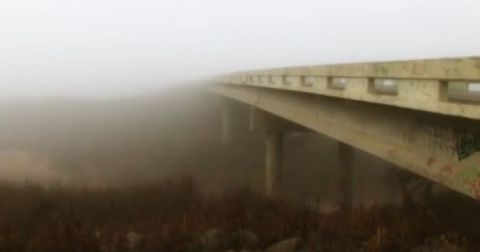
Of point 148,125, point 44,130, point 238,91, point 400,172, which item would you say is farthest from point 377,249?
point 44,130

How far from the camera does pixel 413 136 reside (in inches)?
281

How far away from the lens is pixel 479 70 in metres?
5.04

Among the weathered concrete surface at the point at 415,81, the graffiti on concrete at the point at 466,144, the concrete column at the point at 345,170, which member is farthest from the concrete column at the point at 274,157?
the graffiti on concrete at the point at 466,144

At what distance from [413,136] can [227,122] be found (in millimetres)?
30327

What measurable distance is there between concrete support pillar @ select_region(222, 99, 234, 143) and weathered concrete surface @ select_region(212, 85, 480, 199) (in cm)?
2363

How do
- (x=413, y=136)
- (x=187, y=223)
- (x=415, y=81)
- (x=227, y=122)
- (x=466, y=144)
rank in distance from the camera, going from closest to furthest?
1. (x=466, y=144)
2. (x=415, y=81)
3. (x=413, y=136)
4. (x=187, y=223)
5. (x=227, y=122)

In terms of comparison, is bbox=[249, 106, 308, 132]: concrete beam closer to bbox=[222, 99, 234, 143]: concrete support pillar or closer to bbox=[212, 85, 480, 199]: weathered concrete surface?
bbox=[212, 85, 480, 199]: weathered concrete surface

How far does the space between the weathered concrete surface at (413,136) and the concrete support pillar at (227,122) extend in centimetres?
2363

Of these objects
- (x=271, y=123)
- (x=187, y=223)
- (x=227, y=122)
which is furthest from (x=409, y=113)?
(x=227, y=122)

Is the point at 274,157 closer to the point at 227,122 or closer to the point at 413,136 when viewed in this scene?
the point at 413,136

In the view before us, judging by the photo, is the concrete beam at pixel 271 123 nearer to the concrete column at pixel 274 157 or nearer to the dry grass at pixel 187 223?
the concrete column at pixel 274 157

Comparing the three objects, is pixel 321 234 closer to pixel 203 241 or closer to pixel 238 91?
pixel 203 241

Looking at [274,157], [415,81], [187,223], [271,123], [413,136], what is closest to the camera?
[415,81]

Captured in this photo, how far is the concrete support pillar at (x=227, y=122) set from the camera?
117 feet
